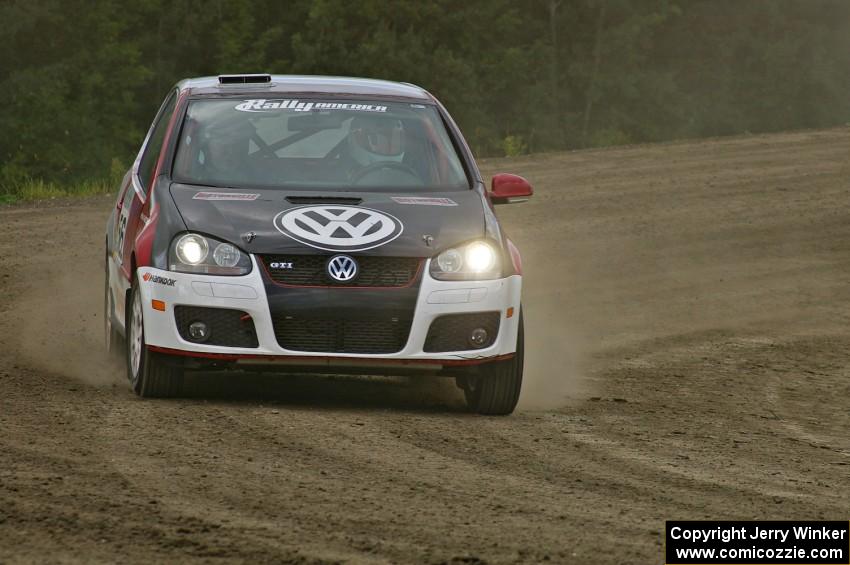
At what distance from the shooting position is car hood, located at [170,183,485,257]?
8.00 meters

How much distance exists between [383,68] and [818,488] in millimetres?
50011

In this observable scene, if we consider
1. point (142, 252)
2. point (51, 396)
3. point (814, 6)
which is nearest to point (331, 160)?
point (142, 252)

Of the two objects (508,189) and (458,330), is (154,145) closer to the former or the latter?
(508,189)

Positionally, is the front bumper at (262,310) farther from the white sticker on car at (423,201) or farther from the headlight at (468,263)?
the white sticker on car at (423,201)

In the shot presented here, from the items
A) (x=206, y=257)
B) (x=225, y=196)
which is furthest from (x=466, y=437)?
(x=225, y=196)

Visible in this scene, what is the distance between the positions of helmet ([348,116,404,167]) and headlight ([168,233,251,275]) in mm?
1304

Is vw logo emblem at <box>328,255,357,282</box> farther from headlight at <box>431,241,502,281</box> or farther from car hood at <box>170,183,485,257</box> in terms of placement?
headlight at <box>431,241,502,281</box>

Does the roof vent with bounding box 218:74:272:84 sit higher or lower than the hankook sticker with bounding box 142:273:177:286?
higher

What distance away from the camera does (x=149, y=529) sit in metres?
5.43

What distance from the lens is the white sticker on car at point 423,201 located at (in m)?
8.48

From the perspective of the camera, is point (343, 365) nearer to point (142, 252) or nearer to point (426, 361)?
point (426, 361)

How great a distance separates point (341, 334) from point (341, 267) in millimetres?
328

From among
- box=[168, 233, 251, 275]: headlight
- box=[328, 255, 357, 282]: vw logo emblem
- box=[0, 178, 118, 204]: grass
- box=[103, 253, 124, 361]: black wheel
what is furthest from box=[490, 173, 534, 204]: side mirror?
box=[0, 178, 118, 204]: grass

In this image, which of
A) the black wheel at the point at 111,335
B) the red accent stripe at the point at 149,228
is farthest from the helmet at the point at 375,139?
the black wheel at the point at 111,335
